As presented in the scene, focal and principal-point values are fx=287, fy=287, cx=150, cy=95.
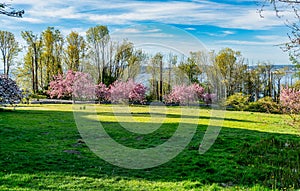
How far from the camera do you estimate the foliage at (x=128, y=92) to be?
25.0 meters

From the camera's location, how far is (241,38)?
21.6 metres

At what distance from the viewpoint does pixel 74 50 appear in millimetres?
34938

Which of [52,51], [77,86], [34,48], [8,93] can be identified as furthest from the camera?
[52,51]

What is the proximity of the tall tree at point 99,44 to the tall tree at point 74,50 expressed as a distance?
6.21 ft

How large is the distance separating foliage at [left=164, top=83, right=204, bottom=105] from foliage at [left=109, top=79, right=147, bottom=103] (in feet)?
8.11

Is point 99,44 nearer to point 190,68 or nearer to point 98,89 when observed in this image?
point 98,89

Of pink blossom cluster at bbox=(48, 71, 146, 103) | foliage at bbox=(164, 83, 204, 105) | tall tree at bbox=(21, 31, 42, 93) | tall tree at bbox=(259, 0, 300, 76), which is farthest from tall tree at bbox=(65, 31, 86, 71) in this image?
tall tree at bbox=(259, 0, 300, 76)

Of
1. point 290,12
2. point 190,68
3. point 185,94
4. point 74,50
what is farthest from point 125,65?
point 290,12

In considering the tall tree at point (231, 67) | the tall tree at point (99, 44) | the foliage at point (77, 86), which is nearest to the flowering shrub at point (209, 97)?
the tall tree at point (231, 67)

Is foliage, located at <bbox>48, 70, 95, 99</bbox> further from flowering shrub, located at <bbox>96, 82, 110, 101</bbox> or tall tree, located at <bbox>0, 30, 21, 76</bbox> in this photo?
tall tree, located at <bbox>0, 30, 21, 76</bbox>

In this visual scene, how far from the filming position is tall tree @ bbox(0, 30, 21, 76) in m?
32.2

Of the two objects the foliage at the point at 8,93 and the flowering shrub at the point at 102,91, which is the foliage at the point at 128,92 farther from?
the foliage at the point at 8,93

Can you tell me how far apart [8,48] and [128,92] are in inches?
663

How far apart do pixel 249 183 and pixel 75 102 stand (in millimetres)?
22295
